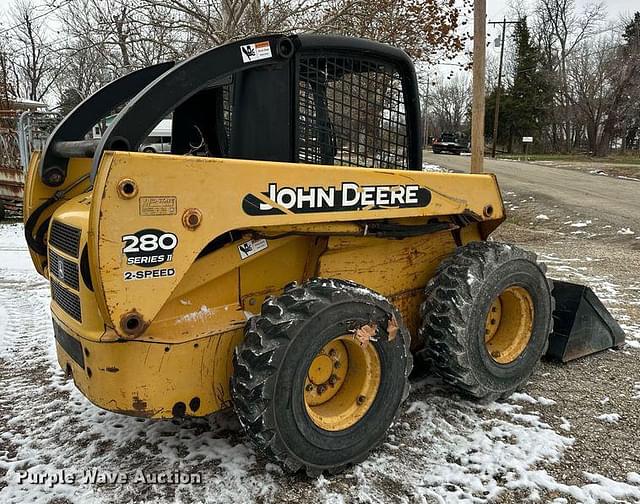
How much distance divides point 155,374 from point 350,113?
1765mm

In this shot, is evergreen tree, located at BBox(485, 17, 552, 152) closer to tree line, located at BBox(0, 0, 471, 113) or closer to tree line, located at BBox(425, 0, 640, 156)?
tree line, located at BBox(425, 0, 640, 156)

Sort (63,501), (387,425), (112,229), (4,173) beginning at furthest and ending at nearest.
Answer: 1. (4,173)
2. (387,425)
3. (63,501)
4. (112,229)

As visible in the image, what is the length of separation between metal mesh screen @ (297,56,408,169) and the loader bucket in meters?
1.84

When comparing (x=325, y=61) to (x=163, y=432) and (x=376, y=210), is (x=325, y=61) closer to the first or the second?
(x=376, y=210)

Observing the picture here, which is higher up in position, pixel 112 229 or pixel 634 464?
pixel 112 229

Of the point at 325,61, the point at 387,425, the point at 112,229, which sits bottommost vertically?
the point at 387,425

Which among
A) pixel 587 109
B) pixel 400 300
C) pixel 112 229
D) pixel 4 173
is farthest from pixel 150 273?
pixel 587 109

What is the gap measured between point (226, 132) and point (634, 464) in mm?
2911

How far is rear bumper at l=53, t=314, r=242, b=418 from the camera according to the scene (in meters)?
2.58

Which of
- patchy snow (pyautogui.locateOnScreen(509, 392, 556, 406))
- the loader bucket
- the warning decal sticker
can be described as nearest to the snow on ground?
patchy snow (pyautogui.locateOnScreen(509, 392, 556, 406))

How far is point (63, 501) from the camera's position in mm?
2680

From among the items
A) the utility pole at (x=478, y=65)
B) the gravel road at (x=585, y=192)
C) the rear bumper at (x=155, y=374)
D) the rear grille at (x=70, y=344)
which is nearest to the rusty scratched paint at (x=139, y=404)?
the rear bumper at (x=155, y=374)

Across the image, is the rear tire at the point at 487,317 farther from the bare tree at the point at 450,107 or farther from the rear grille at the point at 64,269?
the bare tree at the point at 450,107

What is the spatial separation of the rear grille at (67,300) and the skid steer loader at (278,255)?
0.05 feet
